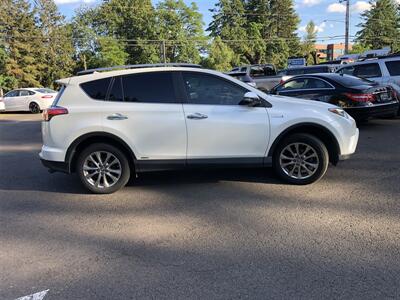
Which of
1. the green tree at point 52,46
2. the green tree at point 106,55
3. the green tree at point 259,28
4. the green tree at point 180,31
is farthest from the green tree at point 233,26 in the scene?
the green tree at point 52,46

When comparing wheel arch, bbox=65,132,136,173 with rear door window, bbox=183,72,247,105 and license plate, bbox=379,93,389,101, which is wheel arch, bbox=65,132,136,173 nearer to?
rear door window, bbox=183,72,247,105

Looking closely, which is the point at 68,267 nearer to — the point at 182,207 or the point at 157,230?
the point at 157,230

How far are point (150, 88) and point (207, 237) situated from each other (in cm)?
249

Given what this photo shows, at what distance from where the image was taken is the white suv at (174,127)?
19.0ft

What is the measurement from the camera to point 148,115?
578cm

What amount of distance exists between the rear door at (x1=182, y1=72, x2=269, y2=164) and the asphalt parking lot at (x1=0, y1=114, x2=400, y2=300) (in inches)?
20.0

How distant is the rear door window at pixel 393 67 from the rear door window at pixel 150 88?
29.2 ft

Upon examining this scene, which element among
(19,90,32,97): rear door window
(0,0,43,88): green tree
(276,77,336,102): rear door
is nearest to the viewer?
(276,77,336,102): rear door

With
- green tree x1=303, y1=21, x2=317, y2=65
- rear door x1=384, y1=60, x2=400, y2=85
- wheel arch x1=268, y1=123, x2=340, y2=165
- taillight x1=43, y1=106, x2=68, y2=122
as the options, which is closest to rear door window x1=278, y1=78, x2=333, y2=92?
rear door x1=384, y1=60, x2=400, y2=85

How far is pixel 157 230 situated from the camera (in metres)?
4.58

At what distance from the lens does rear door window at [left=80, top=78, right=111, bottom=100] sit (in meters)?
5.86

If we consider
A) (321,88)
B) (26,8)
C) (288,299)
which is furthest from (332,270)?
(26,8)

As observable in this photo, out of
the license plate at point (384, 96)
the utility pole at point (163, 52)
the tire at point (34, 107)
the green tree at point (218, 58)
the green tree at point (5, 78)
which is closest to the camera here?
the license plate at point (384, 96)

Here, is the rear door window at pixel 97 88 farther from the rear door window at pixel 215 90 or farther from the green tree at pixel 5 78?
the green tree at pixel 5 78
